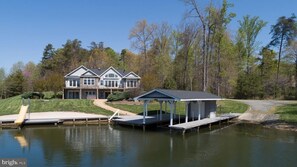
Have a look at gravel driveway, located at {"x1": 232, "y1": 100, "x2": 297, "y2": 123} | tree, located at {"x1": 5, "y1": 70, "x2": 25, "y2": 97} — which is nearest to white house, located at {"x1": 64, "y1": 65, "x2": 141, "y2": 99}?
tree, located at {"x1": 5, "y1": 70, "x2": 25, "y2": 97}

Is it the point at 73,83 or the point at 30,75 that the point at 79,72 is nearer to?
the point at 73,83

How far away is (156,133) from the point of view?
80.8 ft

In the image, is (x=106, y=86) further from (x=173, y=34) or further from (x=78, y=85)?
(x=173, y=34)

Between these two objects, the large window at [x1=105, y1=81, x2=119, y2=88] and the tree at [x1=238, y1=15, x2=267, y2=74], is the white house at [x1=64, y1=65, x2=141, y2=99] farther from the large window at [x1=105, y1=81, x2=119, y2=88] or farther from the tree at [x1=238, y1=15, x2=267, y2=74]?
the tree at [x1=238, y1=15, x2=267, y2=74]

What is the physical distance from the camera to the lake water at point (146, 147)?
51.0 ft

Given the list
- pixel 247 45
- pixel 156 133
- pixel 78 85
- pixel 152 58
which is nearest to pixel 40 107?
pixel 78 85

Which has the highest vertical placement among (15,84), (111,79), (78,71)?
(78,71)

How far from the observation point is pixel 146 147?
1898cm

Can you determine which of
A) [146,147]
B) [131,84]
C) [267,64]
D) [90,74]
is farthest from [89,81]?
[146,147]

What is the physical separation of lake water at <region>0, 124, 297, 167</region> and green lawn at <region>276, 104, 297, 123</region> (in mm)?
5304

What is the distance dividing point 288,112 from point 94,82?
3159 cm

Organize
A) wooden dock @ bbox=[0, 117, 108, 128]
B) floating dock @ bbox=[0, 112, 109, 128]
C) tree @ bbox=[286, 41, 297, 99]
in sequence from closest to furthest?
wooden dock @ bbox=[0, 117, 108, 128], floating dock @ bbox=[0, 112, 109, 128], tree @ bbox=[286, 41, 297, 99]

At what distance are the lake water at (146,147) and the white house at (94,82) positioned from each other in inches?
995

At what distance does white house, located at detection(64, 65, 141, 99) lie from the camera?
170ft
